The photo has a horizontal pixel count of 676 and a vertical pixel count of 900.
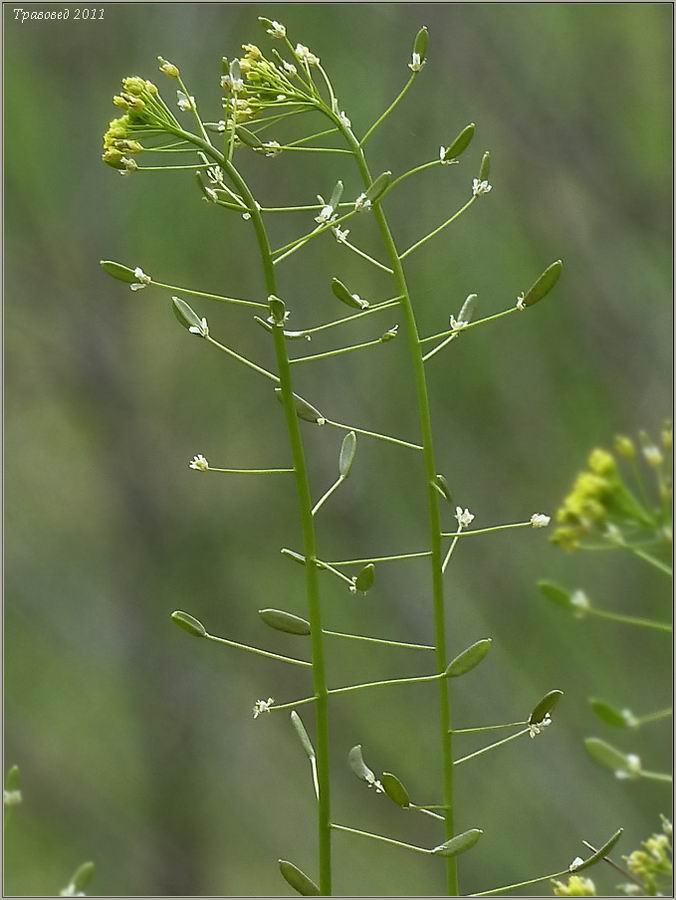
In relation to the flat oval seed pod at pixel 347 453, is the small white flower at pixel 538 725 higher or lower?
lower

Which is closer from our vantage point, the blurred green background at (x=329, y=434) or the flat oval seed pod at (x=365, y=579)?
the flat oval seed pod at (x=365, y=579)

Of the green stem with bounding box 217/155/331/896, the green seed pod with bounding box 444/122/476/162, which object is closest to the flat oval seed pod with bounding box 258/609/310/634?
the green stem with bounding box 217/155/331/896

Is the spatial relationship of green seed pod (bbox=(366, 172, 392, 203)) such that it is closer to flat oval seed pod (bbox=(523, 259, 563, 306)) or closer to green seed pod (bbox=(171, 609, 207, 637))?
flat oval seed pod (bbox=(523, 259, 563, 306))

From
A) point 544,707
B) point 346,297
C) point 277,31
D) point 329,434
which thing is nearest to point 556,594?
point 544,707

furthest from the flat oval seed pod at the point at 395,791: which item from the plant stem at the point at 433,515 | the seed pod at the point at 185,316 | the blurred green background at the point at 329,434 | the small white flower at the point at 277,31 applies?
the blurred green background at the point at 329,434

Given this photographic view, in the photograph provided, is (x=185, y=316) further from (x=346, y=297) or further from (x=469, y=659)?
(x=469, y=659)

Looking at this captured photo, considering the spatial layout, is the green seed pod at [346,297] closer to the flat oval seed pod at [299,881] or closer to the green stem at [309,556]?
the green stem at [309,556]

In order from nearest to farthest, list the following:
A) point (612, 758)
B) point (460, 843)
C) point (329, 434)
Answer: point (460, 843) < point (612, 758) < point (329, 434)
